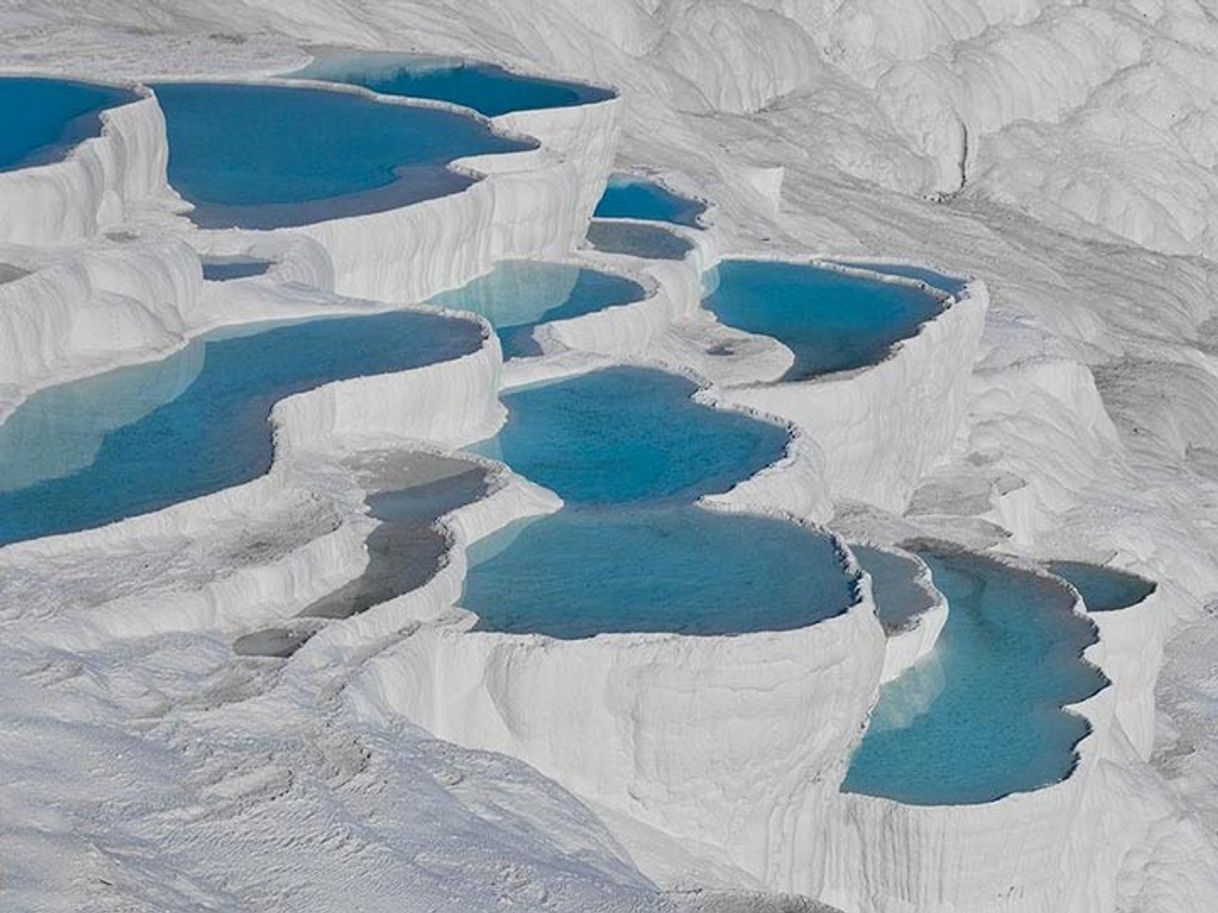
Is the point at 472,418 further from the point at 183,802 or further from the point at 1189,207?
the point at 1189,207

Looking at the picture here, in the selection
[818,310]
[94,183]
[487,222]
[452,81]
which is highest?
[94,183]

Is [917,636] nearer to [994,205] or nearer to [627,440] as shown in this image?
[627,440]

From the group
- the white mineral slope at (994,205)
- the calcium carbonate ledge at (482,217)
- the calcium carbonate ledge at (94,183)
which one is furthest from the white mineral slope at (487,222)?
the white mineral slope at (994,205)

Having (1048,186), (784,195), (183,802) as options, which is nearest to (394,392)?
(183,802)

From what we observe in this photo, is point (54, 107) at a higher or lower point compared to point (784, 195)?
higher

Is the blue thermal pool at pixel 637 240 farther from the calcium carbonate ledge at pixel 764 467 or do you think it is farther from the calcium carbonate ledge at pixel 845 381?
the calcium carbonate ledge at pixel 764 467

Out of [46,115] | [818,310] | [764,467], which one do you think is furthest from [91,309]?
[818,310]
